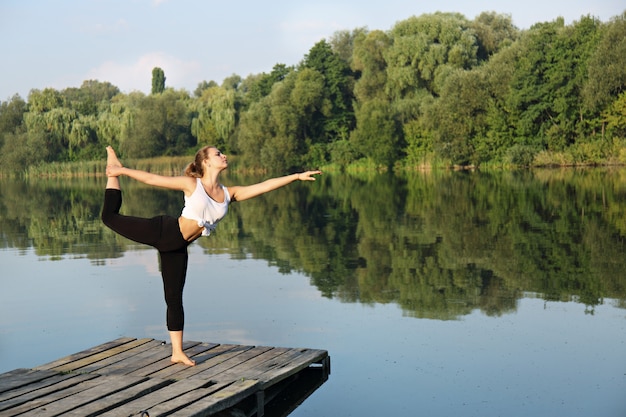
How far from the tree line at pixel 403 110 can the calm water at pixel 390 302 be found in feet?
110

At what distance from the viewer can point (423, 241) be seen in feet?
54.3

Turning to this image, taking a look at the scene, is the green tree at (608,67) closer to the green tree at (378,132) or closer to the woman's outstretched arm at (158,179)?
the green tree at (378,132)

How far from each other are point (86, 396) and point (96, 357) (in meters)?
1.32

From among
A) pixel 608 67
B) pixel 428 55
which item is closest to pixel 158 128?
pixel 428 55

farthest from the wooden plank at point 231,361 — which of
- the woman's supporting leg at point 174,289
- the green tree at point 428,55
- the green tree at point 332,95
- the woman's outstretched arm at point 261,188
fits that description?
the green tree at point 332,95

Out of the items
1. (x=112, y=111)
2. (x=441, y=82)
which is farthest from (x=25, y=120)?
(x=441, y=82)

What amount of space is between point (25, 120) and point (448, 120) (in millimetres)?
37207

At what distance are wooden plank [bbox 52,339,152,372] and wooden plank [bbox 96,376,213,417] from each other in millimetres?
1110

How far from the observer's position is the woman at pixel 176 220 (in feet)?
21.7

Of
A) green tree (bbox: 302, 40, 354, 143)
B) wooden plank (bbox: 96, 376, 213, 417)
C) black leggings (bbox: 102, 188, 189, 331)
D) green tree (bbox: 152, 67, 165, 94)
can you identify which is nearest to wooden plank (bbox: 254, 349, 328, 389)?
wooden plank (bbox: 96, 376, 213, 417)

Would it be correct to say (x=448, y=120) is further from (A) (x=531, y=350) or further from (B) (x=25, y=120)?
(A) (x=531, y=350)

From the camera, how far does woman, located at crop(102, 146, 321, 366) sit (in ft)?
21.7

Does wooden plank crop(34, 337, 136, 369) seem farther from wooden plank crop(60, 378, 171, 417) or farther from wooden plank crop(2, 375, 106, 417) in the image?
wooden plank crop(60, 378, 171, 417)

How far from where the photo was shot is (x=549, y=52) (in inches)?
2126
